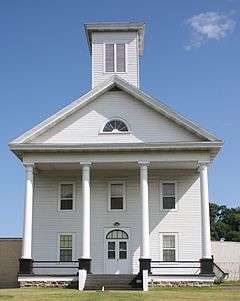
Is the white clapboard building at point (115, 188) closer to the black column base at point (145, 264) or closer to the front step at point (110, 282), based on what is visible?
the black column base at point (145, 264)

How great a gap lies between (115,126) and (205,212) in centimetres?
700

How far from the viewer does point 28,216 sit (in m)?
33.1

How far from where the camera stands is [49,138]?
3456 centimetres

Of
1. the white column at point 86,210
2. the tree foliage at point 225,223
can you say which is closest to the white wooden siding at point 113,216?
the white column at point 86,210

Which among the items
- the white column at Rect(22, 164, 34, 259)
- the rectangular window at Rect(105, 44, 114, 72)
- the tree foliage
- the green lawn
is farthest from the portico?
the tree foliage

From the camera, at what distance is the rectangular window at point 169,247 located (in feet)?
117

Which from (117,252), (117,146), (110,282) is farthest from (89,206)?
(110,282)

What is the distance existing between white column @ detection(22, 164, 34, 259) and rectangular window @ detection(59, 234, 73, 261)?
11.0 ft

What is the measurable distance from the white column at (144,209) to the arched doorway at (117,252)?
3471 mm

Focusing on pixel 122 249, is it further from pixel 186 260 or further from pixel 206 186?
pixel 206 186

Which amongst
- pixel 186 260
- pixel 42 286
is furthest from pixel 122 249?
pixel 42 286

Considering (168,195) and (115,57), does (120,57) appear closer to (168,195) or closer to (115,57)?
(115,57)

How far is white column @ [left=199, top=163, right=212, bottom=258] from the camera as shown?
107 ft

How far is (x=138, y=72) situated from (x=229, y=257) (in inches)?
632
